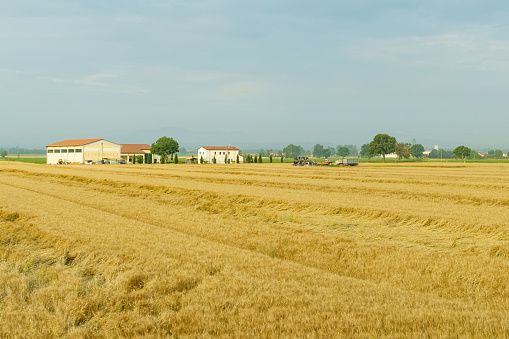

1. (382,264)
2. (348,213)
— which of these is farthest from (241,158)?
(382,264)

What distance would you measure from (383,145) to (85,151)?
102 metres

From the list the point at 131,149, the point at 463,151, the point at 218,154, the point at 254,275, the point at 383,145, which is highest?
the point at 383,145

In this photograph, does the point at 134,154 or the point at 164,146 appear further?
the point at 164,146

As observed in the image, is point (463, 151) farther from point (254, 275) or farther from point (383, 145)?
point (254, 275)

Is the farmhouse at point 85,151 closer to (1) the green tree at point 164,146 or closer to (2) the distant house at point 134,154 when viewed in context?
(2) the distant house at point 134,154

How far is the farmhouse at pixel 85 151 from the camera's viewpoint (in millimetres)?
121562

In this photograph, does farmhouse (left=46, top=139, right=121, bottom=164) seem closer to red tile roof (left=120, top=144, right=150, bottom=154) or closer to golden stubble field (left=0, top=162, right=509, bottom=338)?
red tile roof (left=120, top=144, right=150, bottom=154)

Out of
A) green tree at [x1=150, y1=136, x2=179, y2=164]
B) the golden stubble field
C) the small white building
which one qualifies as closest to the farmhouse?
green tree at [x1=150, y1=136, x2=179, y2=164]

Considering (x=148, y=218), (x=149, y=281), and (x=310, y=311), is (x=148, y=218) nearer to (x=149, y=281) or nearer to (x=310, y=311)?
(x=149, y=281)

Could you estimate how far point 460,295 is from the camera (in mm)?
9195

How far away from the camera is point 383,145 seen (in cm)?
16062

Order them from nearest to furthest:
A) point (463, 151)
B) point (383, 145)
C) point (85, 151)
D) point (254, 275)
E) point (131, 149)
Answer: point (254, 275), point (85, 151), point (131, 149), point (383, 145), point (463, 151)

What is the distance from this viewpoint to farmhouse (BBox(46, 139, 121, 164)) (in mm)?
121562

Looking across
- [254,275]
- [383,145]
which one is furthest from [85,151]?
[254,275]
